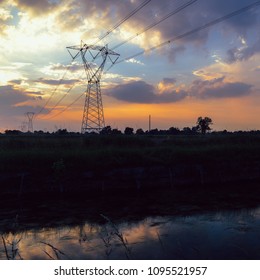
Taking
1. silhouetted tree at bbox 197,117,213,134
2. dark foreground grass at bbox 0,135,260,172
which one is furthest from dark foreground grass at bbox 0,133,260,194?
→ silhouetted tree at bbox 197,117,213,134

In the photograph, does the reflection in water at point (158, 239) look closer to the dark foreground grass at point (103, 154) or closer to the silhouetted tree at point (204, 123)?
the dark foreground grass at point (103, 154)

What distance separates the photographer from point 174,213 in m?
21.6

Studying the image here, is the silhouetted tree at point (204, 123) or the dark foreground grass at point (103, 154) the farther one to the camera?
the silhouetted tree at point (204, 123)

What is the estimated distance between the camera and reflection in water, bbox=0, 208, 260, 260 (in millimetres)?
13977

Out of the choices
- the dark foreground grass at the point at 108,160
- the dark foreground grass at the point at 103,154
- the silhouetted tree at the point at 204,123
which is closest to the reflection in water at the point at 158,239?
the dark foreground grass at the point at 108,160

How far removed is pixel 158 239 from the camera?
633 inches

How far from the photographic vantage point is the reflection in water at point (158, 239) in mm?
13977

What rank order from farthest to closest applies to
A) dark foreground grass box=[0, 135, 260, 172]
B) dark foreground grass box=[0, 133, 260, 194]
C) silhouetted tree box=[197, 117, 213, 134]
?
silhouetted tree box=[197, 117, 213, 134] < dark foreground grass box=[0, 135, 260, 172] < dark foreground grass box=[0, 133, 260, 194]

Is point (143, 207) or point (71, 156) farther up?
point (71, 156)

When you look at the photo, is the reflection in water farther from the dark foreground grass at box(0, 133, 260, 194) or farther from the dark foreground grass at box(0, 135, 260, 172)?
the dark foreground grass at box(0, 135, 260, 172)

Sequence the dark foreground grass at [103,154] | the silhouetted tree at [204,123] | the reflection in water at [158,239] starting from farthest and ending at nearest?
the silhouetted tree at [204,123], the dark foreground grass at [103,154], the reflection in water at [158,239]

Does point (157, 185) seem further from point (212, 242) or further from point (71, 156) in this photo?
point (212, 242)
